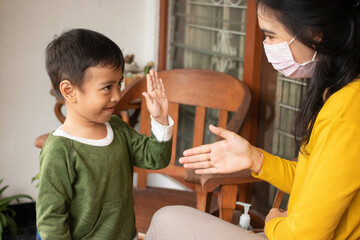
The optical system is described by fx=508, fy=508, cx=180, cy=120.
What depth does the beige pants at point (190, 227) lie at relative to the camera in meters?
1.41

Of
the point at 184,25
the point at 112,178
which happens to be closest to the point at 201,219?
the point at 112,178

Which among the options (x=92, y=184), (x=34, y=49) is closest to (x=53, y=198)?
(x=92, y=184)

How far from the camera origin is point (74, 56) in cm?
152

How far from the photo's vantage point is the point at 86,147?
60.6 inches

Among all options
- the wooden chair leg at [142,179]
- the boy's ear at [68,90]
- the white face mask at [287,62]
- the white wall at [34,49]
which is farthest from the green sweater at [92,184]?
the white wall at [34,49]

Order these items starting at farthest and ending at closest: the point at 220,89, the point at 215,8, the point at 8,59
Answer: the point at 8,59 → the point at 215,8 → the point at 220,89

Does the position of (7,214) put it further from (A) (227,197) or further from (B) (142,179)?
(A) (227,197)

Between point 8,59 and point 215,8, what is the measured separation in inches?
48.5

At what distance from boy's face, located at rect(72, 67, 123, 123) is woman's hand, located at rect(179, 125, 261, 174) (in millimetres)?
309

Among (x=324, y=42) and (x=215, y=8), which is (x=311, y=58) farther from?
(x=215, y=8)

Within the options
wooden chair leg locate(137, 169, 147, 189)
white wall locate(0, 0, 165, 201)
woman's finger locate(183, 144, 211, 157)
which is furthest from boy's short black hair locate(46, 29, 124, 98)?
white wall locate(0, 0, 165, 201)

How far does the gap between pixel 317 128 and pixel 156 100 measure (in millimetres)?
574

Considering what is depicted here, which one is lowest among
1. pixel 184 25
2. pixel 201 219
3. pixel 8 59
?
pixel 201 219

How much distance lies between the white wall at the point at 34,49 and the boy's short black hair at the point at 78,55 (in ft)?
4.88
